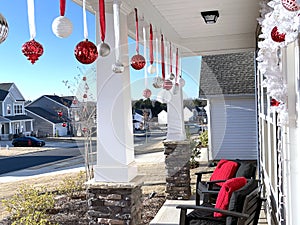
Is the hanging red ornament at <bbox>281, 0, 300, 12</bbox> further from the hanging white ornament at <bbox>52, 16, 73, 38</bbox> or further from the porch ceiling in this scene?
the porch ceiling

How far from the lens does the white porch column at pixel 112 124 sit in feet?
8.73

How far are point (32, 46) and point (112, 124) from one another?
52.6 inches

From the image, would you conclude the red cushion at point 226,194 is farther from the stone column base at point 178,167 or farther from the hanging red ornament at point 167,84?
the stone column base at point 178,167

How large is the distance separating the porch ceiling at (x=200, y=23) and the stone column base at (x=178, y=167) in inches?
59.6

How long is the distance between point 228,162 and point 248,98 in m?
5.21

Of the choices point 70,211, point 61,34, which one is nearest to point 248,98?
point 70,211

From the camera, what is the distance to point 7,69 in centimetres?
491

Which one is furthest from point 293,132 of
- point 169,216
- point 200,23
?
point 169,216

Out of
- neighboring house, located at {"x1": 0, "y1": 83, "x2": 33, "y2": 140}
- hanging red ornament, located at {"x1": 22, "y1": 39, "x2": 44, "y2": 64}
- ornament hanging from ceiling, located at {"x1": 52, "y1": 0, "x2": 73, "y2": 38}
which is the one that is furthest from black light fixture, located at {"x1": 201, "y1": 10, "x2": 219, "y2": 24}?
neighboring house, located at {"x1": 0, "y1": 83, "x2": 33, "y2": 140}

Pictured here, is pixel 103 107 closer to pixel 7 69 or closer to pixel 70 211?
pixel 70 211

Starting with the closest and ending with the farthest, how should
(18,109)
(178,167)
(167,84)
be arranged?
(167,84), (18,109), (178,167)

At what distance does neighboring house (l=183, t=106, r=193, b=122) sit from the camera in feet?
18.2

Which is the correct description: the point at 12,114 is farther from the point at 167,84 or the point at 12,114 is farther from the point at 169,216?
the point at 169,216

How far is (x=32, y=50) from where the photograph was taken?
1408 mm
